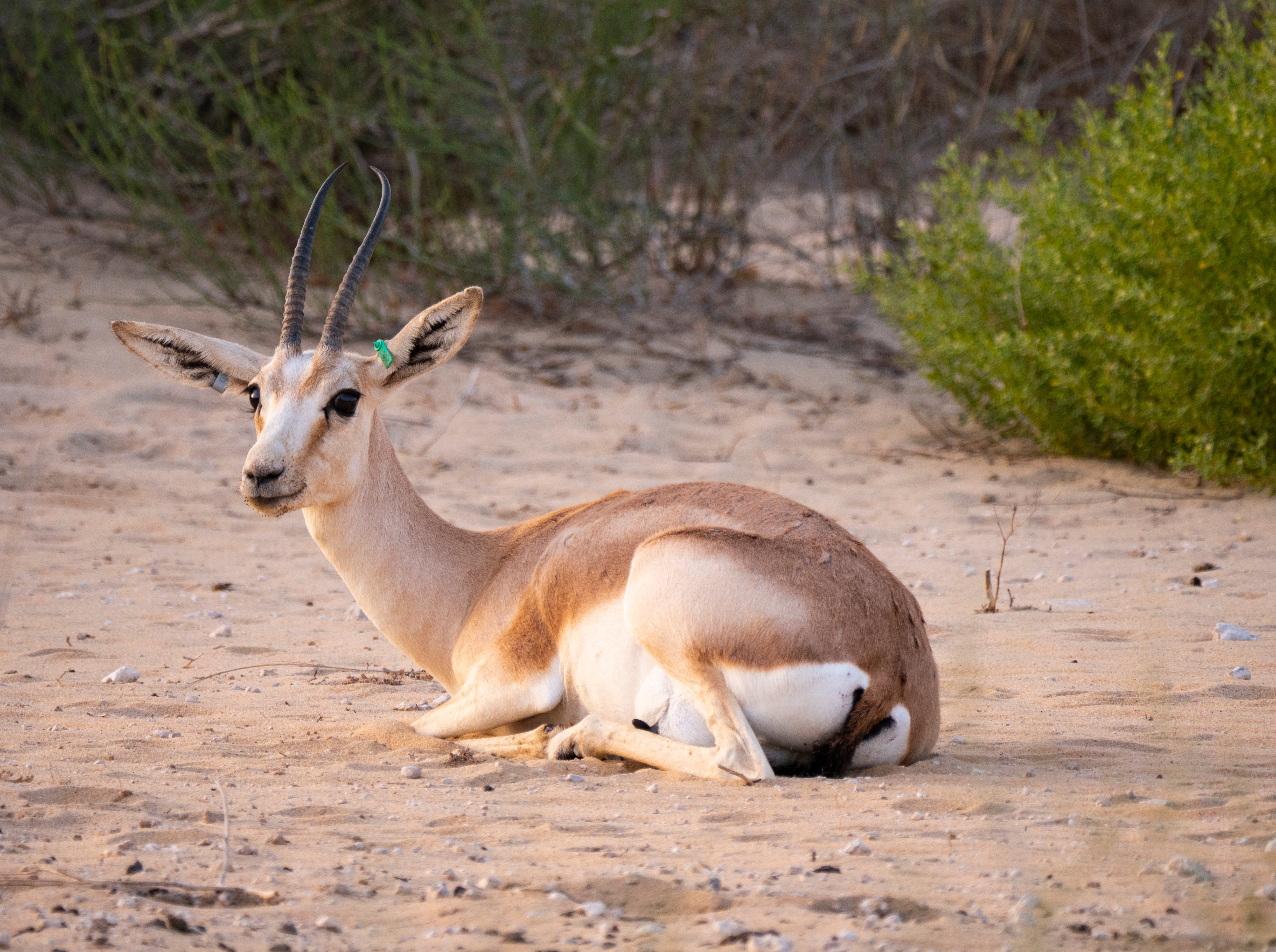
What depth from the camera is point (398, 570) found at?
5156 mm

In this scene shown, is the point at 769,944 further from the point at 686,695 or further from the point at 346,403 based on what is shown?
the point at 346,403

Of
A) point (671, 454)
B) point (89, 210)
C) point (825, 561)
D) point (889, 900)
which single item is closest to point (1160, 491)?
point (671, 454)

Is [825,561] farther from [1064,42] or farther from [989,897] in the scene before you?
[1064,42]

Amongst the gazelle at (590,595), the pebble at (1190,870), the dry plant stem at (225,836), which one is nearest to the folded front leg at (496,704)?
the gazelle at (590,595)

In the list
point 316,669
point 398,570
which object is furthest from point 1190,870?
point 316,669

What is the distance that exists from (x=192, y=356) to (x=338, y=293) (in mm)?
678

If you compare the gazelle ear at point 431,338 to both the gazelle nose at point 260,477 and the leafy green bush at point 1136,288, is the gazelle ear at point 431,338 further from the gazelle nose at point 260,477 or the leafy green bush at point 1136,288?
the leafy green bush at point 1136,288

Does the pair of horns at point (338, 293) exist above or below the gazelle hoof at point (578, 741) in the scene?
above

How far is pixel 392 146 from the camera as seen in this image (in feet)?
42.5

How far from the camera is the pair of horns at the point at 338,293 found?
16.7 ft

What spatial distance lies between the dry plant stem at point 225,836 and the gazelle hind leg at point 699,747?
111cm

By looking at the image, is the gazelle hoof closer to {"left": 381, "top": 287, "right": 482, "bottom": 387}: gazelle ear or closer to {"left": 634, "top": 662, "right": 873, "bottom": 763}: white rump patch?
{"left": 634, "top": 662, "right": 873, "bottom": 763}: white rump patch

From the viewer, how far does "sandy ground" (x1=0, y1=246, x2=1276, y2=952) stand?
3043mm

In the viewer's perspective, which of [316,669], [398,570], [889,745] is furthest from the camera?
[316,669]
